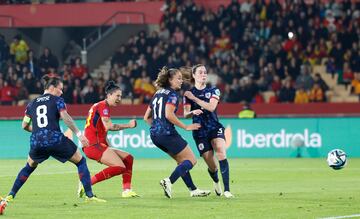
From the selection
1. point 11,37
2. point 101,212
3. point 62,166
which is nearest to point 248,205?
point 101,212

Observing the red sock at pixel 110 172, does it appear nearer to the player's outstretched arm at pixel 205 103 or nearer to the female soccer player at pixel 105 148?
the female soccer player at pixel 105 148

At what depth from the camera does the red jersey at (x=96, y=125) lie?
16.9m

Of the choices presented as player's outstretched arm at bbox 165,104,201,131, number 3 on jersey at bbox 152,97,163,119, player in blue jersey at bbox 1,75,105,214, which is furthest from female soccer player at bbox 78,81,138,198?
player in blue jersey at bbox 1,75,105,214

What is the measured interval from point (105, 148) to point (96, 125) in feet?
1.33

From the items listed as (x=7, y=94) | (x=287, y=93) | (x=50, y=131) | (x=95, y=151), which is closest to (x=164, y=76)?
(x=95, y=151)

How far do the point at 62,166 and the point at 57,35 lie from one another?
1684cm

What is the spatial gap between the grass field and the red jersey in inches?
38.7

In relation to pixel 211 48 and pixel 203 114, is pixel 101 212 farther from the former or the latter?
pixel 211 48

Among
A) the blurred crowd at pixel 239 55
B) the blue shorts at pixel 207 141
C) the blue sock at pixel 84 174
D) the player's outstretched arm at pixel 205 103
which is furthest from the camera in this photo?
the blurred crowd at pixel 239 55

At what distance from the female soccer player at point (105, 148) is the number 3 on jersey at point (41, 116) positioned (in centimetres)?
166

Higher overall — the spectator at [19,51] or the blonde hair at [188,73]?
the spectator at [19,51]

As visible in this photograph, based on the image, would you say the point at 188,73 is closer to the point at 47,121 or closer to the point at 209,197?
the point at 209,197

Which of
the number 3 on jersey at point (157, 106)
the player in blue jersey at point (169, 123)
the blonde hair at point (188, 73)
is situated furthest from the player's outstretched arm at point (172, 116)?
the blonde hair at point (188, 73)

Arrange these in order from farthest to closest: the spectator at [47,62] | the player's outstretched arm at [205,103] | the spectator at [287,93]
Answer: the spectator at [47,62], the spectator at [287,93], the player's outstretched arm at [205,103]
